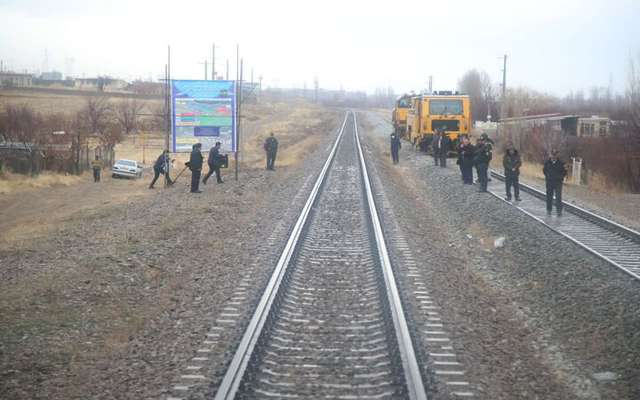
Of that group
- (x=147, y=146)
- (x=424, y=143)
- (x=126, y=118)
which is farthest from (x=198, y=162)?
(x=126, y=118)

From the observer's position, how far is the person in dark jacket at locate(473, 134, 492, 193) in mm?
19766

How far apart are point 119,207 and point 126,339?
12.7 meters

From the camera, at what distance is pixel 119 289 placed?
9.88 meters

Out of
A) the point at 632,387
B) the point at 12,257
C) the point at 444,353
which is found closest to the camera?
the point at 632,387

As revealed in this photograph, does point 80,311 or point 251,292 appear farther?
point 251,292

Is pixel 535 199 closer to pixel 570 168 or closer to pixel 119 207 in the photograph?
pixel 119 207

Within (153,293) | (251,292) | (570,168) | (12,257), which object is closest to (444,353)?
(251,292)

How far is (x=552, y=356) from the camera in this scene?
24.6 feet

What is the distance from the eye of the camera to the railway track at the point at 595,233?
1165 centimetres

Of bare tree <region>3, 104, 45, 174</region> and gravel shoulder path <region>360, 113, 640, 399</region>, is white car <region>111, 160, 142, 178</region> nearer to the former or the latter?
bare tree <region>3, 104, 45, 174</region>

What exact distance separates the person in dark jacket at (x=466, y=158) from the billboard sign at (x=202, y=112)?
8284 mm

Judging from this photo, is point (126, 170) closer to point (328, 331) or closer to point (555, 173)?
point (555, 173)

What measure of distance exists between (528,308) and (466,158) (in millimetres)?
12762

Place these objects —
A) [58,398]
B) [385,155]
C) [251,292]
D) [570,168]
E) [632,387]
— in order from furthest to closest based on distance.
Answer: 1. [385,155]
2. [570,168]
3. [251,292]
4. [632,387]
5. [58,398]
